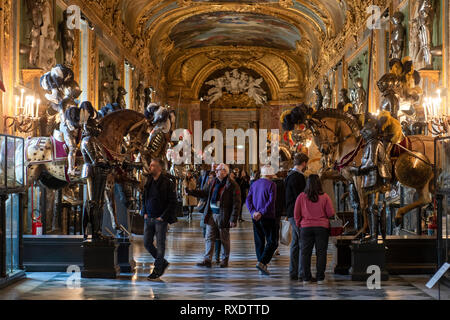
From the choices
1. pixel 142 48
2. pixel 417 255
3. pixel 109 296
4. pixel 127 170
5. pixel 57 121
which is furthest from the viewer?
pixel 142 48

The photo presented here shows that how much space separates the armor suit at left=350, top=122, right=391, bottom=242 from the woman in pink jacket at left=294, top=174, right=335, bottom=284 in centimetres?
88

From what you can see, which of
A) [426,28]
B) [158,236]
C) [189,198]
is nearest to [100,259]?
[158,236]

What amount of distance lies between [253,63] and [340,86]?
15.2 meters

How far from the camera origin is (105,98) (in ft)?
67.2

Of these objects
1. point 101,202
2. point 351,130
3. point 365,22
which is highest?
point 365,22

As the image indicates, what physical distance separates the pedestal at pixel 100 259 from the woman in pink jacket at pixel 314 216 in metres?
2.60

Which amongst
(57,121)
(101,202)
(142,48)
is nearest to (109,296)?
(101,202)

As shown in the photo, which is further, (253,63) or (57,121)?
(253,63)

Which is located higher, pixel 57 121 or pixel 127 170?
pixel 57 121

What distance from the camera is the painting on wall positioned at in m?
31.5

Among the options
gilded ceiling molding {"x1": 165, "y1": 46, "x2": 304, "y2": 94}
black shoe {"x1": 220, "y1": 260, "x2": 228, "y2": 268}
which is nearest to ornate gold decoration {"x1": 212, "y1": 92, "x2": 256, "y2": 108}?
gilded ceiling molding {"x1": 165, "y1": 46, "x2": 304, "y2": 94}

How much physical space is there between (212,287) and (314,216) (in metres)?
1.57
